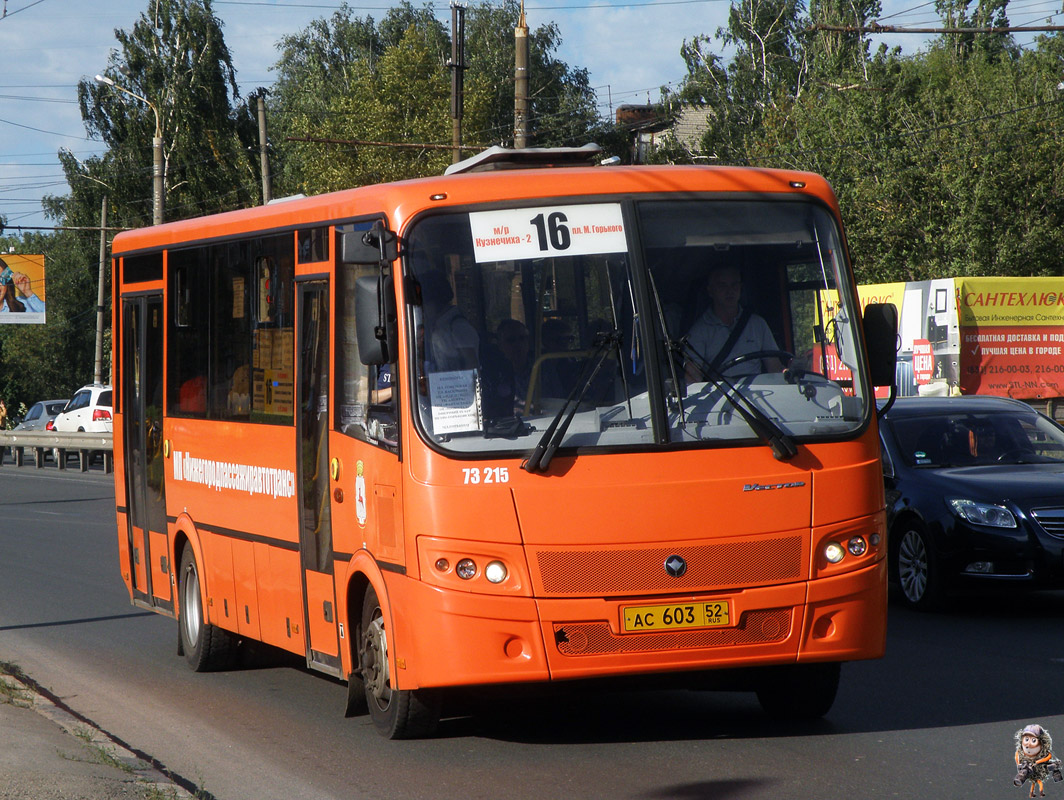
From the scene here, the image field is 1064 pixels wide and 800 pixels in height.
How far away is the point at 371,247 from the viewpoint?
22.4 ft

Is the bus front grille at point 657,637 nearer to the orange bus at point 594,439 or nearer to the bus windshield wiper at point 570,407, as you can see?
the orange bus at point 594,439

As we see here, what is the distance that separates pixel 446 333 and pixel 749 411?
135cm

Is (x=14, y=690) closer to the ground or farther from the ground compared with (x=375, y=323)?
closer to the ground

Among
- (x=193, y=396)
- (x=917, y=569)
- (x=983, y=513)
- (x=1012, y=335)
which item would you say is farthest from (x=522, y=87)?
(x=193, y=396)

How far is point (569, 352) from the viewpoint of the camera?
670cm

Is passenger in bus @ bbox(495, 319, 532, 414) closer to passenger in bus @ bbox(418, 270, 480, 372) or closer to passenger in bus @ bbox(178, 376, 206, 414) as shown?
passenger in bus @ bbox(418, 270, 480, 372)

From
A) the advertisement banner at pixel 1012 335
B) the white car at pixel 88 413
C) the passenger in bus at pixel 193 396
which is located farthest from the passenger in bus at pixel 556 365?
the white car at pixel 88 413

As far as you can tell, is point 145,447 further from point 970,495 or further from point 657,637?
point 970,495

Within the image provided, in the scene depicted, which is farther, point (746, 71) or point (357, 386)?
point (746, 71)

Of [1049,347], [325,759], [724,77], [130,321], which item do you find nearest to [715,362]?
[325,759]

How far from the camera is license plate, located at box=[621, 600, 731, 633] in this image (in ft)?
21.2

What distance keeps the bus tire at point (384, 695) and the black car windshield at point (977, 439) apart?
19.6 feet

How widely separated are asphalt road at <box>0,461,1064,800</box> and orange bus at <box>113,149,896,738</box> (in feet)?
1.13

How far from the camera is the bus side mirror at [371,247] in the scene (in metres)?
6.79
